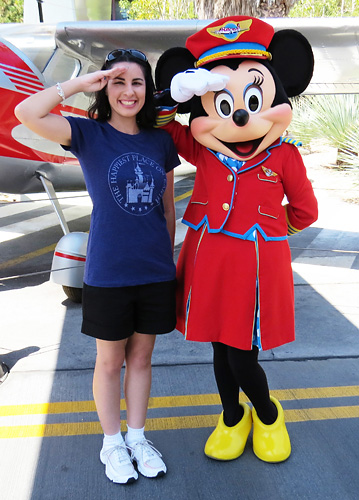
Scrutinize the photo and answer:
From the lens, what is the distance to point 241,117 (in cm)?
216

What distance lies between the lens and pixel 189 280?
2.34 m

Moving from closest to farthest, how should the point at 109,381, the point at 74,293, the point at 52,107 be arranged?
the point at 52,107
the point at 109,381
the point at 74,293

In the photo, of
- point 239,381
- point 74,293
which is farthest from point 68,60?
point 239,381

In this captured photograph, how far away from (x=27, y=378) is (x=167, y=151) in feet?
5.70

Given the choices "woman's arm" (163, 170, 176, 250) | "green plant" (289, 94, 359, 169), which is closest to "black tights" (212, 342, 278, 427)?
"woman's arm" (163, 170, 176, 250)

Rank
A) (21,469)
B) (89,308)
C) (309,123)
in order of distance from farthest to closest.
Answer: (309,123) < (21,469) < (89,308)

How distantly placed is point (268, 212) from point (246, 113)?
41 cm

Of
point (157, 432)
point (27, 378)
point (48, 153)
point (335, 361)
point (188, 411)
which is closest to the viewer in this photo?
point (157, 432)

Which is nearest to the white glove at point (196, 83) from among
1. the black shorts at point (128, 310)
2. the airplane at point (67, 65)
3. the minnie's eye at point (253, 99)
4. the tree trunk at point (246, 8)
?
the minnie's eye at point (253, 99)

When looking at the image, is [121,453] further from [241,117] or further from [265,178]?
[241,117]

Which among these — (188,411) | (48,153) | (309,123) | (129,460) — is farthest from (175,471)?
(309,123)

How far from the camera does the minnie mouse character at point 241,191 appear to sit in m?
2.21

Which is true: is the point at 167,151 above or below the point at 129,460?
above

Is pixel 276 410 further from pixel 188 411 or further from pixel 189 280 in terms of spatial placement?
pixel 189 280
